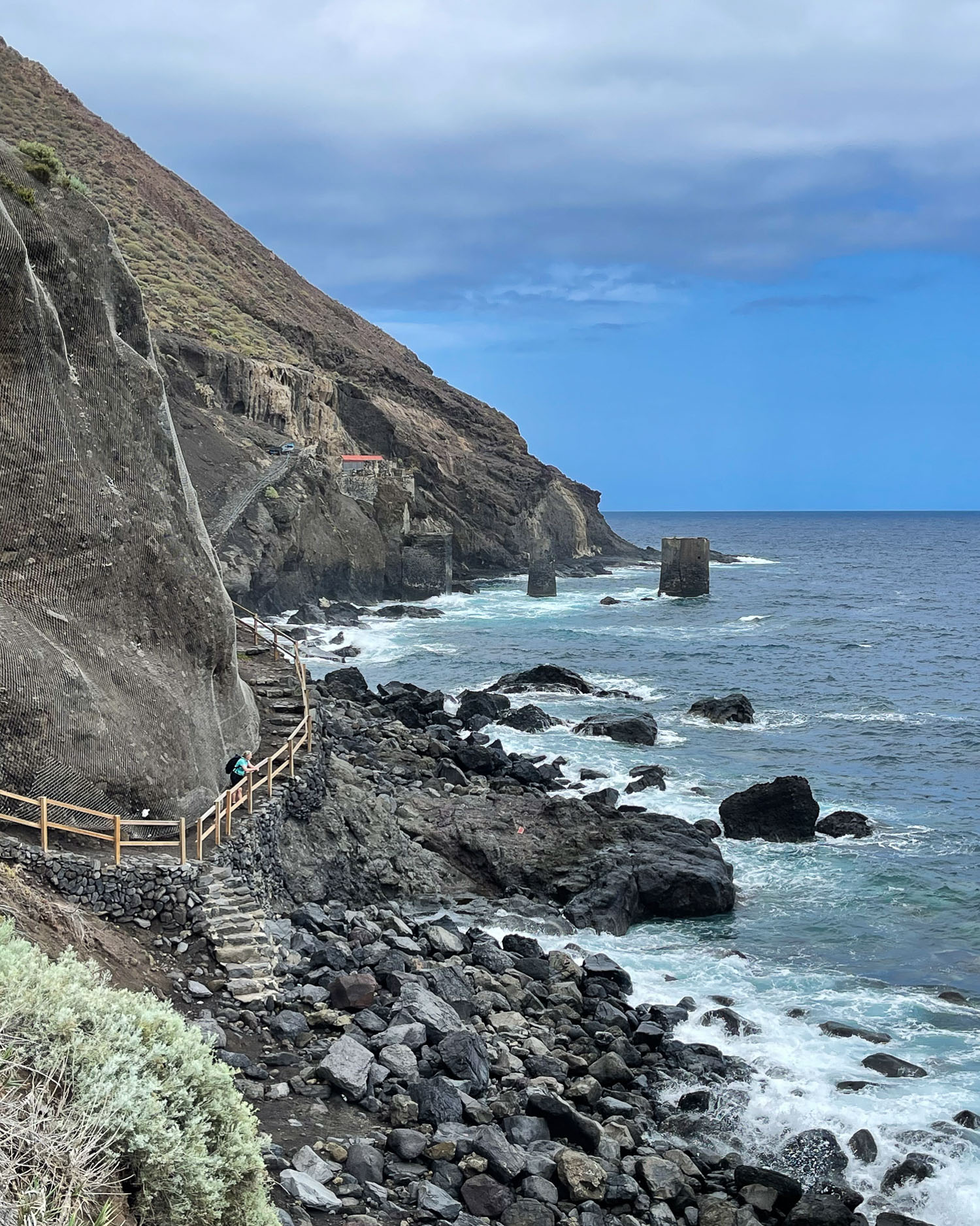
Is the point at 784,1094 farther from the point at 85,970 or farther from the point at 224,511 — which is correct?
the point at 224,511

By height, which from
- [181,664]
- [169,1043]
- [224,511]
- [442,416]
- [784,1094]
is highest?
[442,416]

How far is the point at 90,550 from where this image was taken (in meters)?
17.8

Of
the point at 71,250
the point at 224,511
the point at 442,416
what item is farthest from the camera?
the point at 442,416

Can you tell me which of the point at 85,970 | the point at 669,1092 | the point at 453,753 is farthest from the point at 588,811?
the point at 85,970

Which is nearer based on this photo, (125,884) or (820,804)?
(125,884)

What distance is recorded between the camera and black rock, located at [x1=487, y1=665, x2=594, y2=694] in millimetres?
47000

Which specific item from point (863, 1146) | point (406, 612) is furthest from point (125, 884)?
point (406, 612)

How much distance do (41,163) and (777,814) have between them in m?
21.8

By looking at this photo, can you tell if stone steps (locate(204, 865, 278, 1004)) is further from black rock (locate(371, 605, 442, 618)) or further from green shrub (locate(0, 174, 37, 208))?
black rock (locate(371, 605, 442, 618))

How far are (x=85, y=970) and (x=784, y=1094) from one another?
34.1ft

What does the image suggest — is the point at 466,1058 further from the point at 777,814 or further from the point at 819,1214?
the point at 777,814

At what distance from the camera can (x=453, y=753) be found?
31422 millimetres

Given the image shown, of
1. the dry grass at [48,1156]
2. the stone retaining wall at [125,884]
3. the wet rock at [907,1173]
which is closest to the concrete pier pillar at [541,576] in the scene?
the stone retaining wall at [125,884]

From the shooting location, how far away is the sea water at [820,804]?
16.2 m
